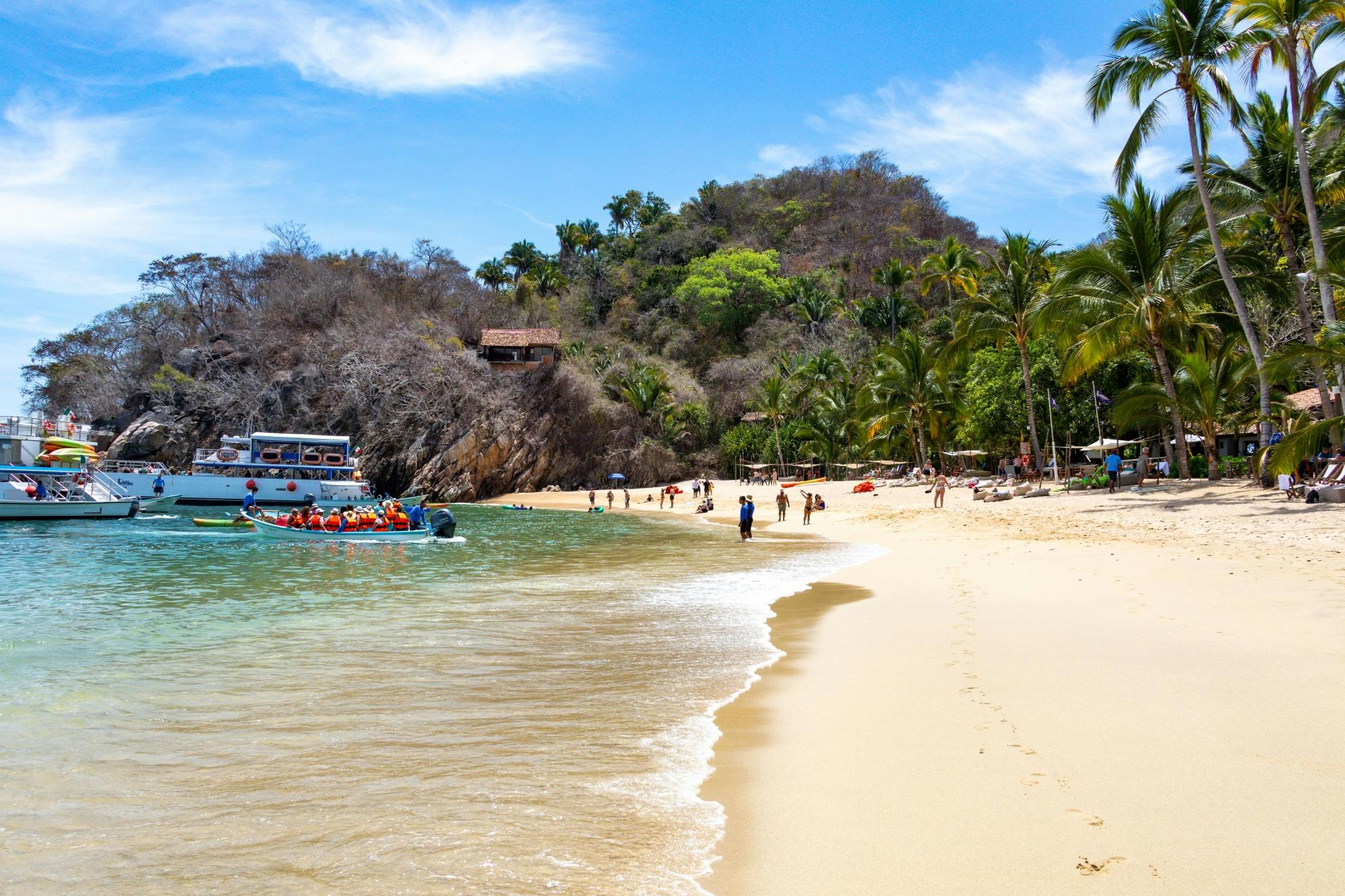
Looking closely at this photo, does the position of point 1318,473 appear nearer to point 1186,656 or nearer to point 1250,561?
point 1250,561

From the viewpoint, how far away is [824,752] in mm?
5238

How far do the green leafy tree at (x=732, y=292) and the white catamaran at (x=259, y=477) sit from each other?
32981mm

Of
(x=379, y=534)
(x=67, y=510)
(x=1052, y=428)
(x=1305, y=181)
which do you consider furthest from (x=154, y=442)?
(x=1305, y=181)

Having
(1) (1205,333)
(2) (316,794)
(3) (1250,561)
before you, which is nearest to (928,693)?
(2) (316,794)

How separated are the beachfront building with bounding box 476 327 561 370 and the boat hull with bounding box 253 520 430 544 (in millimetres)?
33295

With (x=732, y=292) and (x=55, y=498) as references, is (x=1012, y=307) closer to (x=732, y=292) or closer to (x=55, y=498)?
(x=732, y=292)

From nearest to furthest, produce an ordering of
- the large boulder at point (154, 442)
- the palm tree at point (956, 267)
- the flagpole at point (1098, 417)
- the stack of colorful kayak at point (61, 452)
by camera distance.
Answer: the flagpole at point (1098, 417)
the stack of colorful kayak at point (61, 452)
the palm tree at point (956, 267)
the large boulder at point (154, 442)

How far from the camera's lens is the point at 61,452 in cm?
3459

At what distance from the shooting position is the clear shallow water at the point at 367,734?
3.91 metres

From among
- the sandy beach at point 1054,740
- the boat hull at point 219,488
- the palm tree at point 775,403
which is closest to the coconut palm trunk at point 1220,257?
the sandy beach at point 1054,740

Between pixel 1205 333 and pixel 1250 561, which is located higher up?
pixel 1205 333

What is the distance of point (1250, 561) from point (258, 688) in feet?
42.4

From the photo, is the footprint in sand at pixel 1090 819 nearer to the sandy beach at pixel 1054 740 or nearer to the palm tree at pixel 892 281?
the sandy beach at pixel 1054 740

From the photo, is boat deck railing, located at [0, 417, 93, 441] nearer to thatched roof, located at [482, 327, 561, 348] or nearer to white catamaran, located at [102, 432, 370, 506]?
white catamaran, located at [102, 432, 370, 506]
